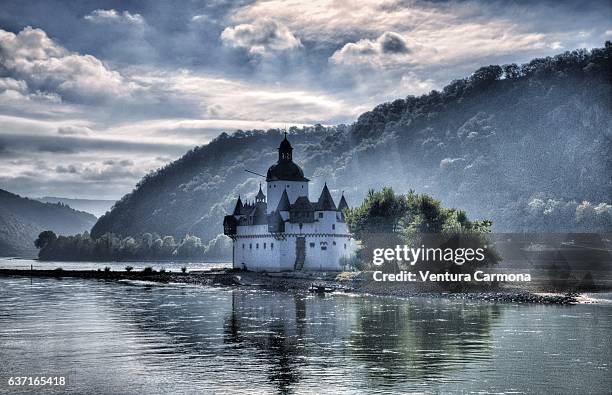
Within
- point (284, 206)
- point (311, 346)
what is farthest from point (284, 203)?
point (311, 346)

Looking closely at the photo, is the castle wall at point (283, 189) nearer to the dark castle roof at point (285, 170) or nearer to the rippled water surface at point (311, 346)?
the dark castle roof at point (285, 170)

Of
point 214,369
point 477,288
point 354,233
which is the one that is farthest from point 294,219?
point 214,369

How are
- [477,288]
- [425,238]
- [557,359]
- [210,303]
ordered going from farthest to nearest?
[425,238]
[477,288]
[210,303]
[557,359]

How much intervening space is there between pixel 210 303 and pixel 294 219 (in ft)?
168

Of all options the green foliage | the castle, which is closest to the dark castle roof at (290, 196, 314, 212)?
the castle

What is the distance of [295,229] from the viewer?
463ft

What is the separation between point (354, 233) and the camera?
429 ft

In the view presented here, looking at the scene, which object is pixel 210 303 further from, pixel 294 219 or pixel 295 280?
pixel 294 219

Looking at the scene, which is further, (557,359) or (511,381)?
(557,359)

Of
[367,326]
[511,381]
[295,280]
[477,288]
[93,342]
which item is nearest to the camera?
[511,381]

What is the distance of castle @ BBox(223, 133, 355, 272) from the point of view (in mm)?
140000

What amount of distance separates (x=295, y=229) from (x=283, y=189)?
8.99m

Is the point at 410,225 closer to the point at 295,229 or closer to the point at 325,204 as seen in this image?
the point at 325,204

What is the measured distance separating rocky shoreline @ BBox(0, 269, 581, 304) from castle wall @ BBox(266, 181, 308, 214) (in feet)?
49.4
